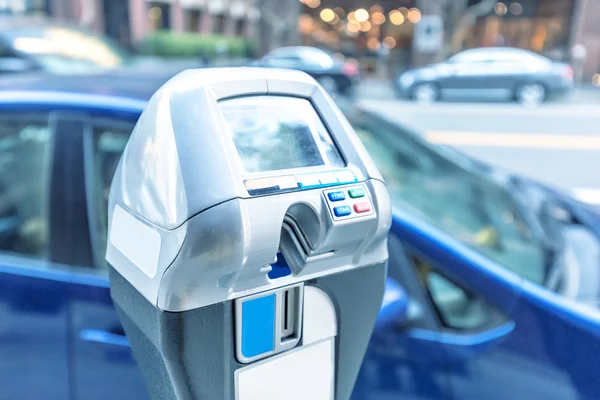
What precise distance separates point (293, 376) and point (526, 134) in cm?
956

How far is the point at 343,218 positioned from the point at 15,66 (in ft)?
18.8

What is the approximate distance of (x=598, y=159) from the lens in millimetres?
8039

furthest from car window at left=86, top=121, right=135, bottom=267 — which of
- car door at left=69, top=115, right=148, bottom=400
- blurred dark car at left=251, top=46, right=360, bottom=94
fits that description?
blurred dark car at left=251, top=46, right=360, bottom=94

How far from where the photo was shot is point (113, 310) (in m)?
1.60

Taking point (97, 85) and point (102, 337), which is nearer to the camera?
point (102, 337)

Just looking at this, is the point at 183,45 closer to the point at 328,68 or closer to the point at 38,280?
the point at 328,68

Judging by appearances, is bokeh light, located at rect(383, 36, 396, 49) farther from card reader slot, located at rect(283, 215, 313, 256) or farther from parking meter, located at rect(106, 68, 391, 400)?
card reader slot, located at rect(283, 215, 313, 256)

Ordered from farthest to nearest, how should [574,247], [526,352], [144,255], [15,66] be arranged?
[15,66] < [574,247] < [526,352] < [144,255]

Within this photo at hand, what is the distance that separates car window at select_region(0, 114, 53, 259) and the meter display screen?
0.95 meters

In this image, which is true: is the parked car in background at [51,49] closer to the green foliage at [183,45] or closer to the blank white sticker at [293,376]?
the blank white sticker at [293,376]

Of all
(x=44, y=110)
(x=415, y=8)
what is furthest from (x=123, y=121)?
(x=415, y=8)

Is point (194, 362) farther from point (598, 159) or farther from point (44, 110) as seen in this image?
point (598, 159)

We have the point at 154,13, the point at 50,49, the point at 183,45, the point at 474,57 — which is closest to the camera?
the point at 50,49

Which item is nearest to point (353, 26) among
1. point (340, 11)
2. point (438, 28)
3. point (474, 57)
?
point (340, 11)
